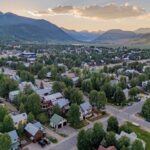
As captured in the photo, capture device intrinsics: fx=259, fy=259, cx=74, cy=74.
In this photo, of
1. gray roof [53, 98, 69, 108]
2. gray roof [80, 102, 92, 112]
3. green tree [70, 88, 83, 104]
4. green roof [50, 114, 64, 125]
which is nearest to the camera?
green roof [50, 114, 64, 125]

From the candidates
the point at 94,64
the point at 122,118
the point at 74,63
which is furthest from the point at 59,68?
the point at 122,118

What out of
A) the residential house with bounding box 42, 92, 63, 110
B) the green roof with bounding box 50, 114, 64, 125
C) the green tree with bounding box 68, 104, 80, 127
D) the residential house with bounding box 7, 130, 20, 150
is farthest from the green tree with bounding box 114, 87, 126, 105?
the residential house with bounding box 7, 130, 20, 150

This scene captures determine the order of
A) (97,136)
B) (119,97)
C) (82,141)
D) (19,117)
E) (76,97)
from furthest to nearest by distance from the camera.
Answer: (119,97) → (76,97) → (19,117) → (97,136) → (82,141)

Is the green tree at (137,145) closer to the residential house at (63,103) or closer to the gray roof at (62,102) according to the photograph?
the residential house at (63,103)

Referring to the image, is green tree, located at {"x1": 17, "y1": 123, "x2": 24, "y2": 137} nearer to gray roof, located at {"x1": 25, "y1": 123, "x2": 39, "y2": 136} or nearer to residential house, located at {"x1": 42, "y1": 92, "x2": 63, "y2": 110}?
gray roof, located at {"x1": 25, "y1": 123, "x2": 39, "y2": 136}

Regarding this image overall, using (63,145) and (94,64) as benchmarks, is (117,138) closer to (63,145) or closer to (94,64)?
(63,145)

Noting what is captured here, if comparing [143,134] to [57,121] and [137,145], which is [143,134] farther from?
[57,121]

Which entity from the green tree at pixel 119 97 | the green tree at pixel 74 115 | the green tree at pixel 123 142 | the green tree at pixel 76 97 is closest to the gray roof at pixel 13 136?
the green tree at pixel 74 115

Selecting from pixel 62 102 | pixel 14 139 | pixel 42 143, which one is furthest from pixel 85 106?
pixel 14 139
